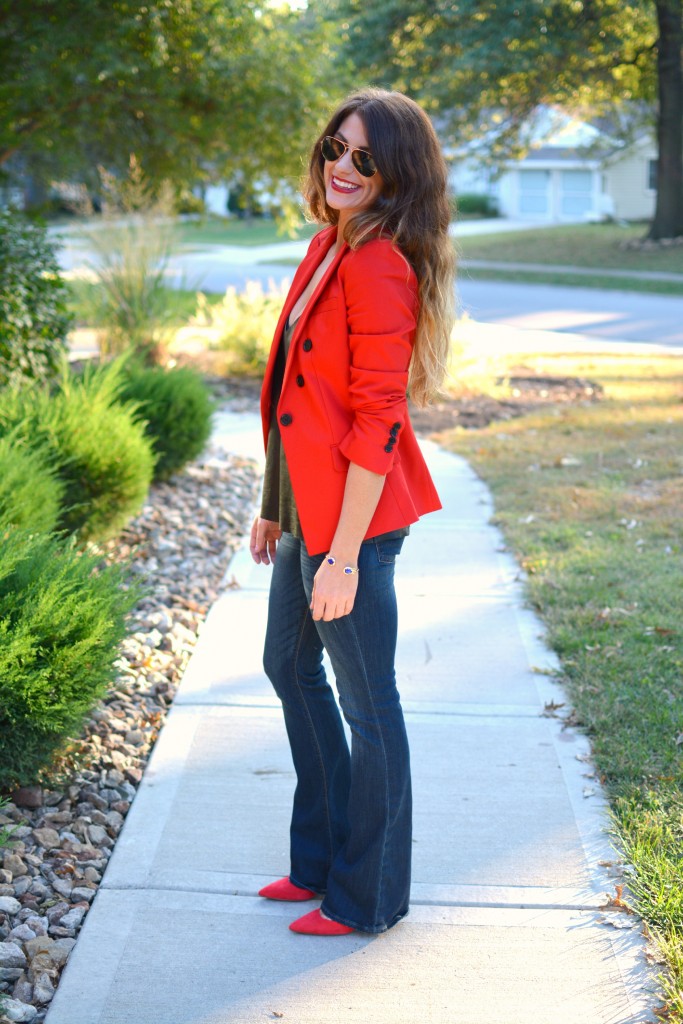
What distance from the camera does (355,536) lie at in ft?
7.60

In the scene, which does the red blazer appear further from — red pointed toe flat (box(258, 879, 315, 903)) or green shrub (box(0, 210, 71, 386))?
green shrub (box(0, 210, 71, 386))

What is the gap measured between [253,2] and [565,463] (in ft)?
16.7

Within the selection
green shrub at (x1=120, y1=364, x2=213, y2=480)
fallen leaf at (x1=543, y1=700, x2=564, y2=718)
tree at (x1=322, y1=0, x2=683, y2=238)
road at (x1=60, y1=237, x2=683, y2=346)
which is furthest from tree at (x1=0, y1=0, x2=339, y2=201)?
tree at (x1=322, y1=0, x2=683, y2=238)

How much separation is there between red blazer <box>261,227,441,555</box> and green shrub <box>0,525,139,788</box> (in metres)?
0.98

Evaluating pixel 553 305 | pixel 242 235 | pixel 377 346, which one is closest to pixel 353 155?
pixel 377 346

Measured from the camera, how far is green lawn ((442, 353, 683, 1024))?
3012mm

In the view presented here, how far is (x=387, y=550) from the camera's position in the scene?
2439mm

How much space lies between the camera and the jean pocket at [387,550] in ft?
7.97

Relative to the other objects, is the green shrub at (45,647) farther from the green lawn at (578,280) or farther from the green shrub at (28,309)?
the green lawn at (578,280)

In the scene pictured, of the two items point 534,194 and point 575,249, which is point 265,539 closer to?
point 575,249

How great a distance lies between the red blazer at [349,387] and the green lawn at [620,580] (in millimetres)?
1338

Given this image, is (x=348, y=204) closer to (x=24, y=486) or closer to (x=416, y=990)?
(x=416, y=990)

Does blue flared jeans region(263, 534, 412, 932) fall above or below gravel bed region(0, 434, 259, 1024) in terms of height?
above

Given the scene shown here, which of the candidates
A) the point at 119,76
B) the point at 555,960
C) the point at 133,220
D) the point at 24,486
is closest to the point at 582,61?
the point at 133,220
